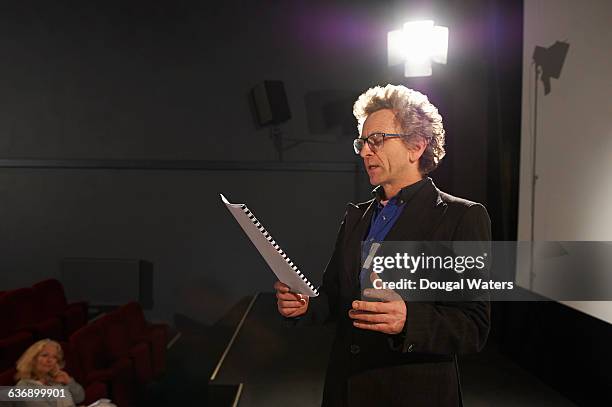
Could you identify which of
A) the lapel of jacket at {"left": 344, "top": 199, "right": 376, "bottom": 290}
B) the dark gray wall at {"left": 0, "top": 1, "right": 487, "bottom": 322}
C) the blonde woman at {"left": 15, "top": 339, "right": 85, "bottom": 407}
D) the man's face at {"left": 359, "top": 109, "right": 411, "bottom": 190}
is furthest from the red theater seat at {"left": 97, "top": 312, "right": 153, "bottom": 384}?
the man's face at {"left": 359, "top": 109, "right": 411, "bottom": 190}

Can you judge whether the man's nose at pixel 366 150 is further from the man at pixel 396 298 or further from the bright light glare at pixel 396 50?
the bright light glare at pixel 396 50

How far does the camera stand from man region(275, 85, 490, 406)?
762 mm

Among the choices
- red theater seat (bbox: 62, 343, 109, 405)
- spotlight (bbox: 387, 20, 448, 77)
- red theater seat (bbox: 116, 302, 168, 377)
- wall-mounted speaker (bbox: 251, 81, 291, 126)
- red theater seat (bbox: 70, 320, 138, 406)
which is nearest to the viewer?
spotlight (bbox: 387, 20, 448, 77)

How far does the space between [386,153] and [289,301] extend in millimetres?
269

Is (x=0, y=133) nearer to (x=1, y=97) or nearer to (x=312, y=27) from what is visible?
(x=1, y=97)

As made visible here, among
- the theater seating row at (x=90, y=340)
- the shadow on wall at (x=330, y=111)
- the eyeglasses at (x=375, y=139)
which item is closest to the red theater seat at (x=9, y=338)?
the theater seating row at (x=90, y=340)

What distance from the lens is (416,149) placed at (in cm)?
80

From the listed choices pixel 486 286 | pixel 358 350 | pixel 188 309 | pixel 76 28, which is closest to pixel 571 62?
pixel 486 286

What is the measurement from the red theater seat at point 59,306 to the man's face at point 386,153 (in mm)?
2624

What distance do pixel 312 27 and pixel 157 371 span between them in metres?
2.17

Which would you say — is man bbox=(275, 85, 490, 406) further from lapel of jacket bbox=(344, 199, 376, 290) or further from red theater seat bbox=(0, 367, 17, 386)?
red theater seat bbox=(0, 367, 17, 386)

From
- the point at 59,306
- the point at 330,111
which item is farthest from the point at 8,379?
the point at 330,111

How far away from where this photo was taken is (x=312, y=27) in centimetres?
334

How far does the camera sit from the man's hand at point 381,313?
0.70 m
